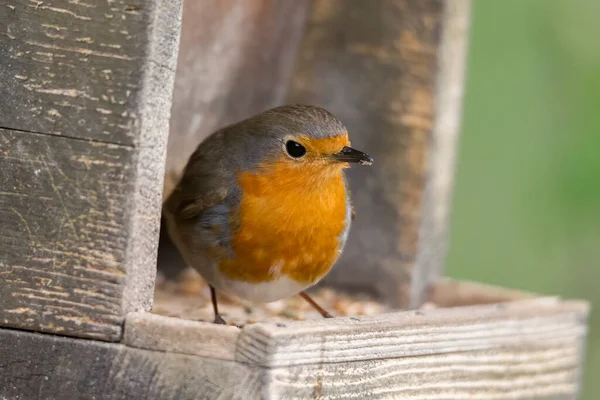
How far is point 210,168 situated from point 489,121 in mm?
3056

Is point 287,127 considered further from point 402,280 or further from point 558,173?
point 558,173

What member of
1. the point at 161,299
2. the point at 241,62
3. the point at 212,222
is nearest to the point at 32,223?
the point at 212,222

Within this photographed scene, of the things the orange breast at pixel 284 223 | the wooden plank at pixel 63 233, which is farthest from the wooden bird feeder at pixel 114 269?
the orange breast at pixel 284 223

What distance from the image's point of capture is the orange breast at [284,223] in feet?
11.6

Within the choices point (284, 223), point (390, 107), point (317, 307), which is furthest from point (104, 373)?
point (390, 107)

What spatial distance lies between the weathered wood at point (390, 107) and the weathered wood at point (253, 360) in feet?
4.03

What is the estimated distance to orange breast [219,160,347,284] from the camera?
3.54 m

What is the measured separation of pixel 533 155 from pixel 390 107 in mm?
1837

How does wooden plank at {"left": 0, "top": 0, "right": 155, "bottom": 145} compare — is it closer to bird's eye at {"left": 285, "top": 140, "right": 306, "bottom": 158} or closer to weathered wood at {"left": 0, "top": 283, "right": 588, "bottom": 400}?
weathered wood at {"left": 0, "top": 283, "right": 588, "bottom": 400}

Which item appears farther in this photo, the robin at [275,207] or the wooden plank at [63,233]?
the robin at [275,207]

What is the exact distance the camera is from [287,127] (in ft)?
12.0

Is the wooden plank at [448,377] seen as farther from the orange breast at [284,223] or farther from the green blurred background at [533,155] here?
the green blurred background at [533,155]

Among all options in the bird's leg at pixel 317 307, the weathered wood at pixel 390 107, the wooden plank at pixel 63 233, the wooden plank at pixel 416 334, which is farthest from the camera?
the weathered wood at pixel 390 107

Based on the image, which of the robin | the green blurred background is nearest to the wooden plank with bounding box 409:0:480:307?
the robin
